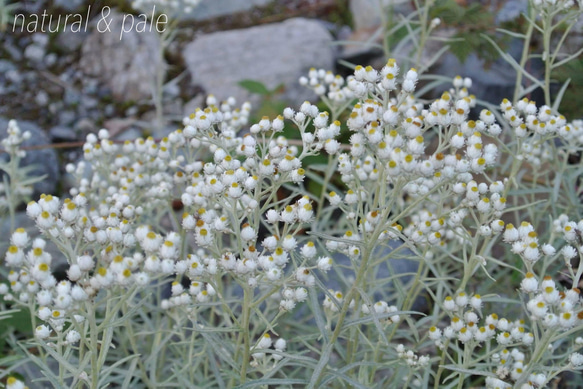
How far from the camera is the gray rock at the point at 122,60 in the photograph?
15.8 feet

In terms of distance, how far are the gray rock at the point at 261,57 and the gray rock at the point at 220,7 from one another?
1.55 feet

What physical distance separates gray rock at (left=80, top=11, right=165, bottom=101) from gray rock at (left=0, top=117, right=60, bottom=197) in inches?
35.2

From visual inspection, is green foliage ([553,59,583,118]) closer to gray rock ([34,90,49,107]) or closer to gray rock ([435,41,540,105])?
gray rock ([435,41,540,105])

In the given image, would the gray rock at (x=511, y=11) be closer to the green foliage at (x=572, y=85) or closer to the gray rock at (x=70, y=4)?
the green foliage at (x=572, y=85)

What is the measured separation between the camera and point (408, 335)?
2.23 m

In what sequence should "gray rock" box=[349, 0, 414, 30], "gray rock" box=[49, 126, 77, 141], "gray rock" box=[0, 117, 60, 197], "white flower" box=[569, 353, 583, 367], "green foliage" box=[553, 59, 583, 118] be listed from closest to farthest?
"white flower" box=[569, 353, 583, 367], "green foliage" box=[553, 59, 583, 118], "gray rock" box=[0, 117, 60, 197], "gray rock" box=[49, 126, 77, 141], "gray rock" box=[349, 0, 414, 30]

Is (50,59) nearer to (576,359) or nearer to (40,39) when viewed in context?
(40,39)

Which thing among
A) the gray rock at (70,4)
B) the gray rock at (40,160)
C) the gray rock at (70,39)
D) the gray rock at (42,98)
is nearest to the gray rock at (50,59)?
the gray rock at (70,39)

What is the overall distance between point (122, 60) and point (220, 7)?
1096 mm

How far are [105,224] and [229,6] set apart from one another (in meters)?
4.17

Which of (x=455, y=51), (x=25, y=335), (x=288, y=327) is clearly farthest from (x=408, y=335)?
(x=455, y=51)

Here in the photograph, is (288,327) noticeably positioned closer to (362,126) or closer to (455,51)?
(362,126)

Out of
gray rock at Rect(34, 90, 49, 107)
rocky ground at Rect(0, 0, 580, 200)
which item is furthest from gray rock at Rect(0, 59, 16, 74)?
gray rock at Rect(34, 90, 49, 107)

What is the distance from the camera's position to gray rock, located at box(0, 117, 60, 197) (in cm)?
384
